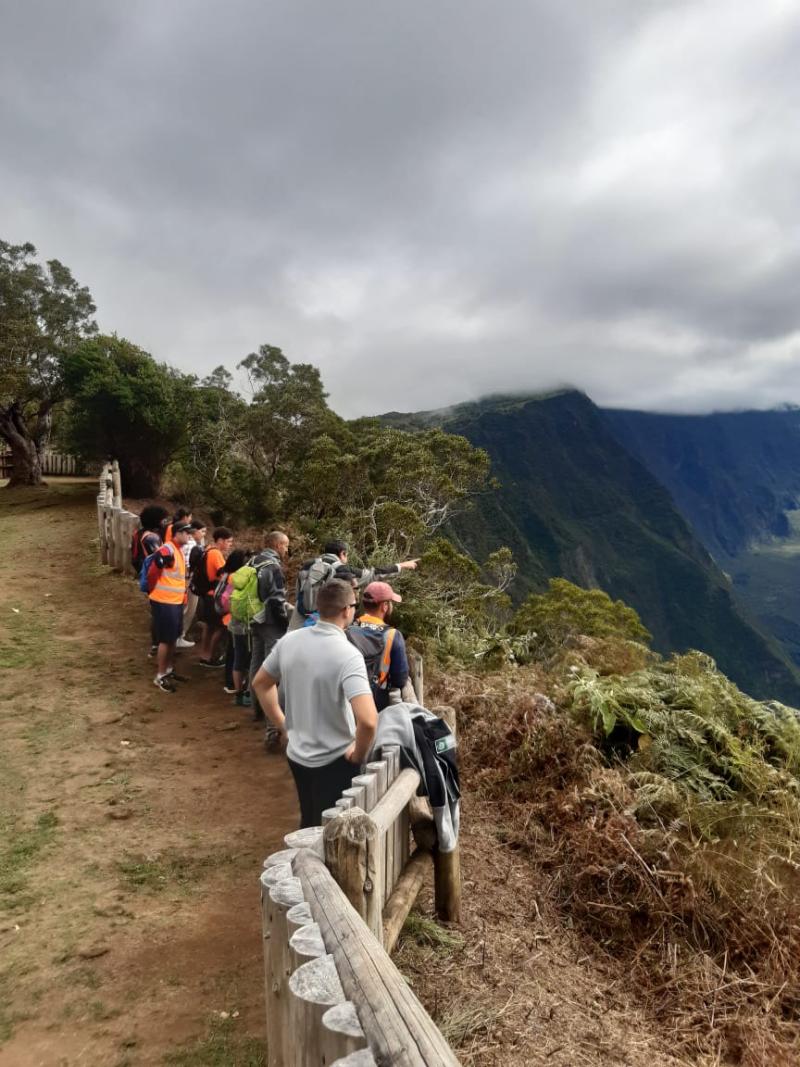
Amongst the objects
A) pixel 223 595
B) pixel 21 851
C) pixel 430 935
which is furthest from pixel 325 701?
pixel 223 595

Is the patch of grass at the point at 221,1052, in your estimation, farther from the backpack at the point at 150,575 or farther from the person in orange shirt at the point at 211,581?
the person in orange shirt at the point at 211,581

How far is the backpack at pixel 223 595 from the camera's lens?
24.4ft

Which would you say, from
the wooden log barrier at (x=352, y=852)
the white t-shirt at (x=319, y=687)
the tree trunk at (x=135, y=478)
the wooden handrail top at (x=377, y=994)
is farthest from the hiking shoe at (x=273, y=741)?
the tree trunk at (x=135, y=478)

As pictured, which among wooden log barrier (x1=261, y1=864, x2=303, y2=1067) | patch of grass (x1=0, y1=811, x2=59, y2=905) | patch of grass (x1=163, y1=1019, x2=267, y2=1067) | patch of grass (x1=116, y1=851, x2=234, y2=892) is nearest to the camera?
wooden log barrier (x1=261, y1=864, x2=303, y2=1067)

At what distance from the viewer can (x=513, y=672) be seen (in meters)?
8.46

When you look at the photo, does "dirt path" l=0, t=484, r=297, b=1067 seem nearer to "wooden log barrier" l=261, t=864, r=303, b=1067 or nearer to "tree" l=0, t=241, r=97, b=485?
"wooden log barrier" l=261, t=864, r=303, b=1067

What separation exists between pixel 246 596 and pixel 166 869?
2716 millimetres

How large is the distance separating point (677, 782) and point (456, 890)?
8.74ft

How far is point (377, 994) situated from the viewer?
1.75 metres

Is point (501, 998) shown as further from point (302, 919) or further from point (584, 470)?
point (584, 470)

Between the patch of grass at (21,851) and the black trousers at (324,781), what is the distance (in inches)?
76.9

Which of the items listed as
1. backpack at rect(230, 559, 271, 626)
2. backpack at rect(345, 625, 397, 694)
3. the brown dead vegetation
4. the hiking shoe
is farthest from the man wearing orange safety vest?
backpack at rect(345, 625, 397, 694)

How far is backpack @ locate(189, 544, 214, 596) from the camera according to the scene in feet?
26.0

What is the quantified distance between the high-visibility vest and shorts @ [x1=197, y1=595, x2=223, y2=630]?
0.62 meters
